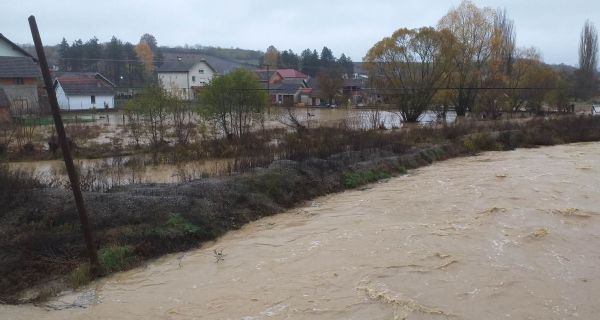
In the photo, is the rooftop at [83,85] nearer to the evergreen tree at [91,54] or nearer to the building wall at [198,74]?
the building wall at [198,74]

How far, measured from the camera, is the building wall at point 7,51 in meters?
46.8

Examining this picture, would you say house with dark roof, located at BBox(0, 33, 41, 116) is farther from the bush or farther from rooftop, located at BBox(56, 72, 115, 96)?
the bush

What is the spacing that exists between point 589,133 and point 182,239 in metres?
27.6

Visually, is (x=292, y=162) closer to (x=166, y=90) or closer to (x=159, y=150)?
(x=159, y=150)

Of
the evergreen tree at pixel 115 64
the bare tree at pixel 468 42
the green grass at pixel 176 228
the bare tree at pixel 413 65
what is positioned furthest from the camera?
the evergreen tree at pixel 115 64

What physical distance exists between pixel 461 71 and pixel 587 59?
1268 inches

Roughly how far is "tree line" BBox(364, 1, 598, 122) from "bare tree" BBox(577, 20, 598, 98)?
1513cm

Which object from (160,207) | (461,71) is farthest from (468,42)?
(160,207)

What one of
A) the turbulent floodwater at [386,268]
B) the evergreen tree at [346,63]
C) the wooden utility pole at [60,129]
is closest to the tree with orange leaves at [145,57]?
the evergreen tree at [346,63]

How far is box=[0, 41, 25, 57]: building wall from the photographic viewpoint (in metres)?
46.8

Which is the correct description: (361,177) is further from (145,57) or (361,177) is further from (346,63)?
(145,57)

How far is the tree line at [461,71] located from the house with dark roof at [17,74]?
31.9 meters

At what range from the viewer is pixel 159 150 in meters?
22.2

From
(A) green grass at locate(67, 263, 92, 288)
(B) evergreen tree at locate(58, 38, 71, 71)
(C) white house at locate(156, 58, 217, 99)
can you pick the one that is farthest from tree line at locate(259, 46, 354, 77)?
(A) green grass at locate(67, 263, 92, 288)
